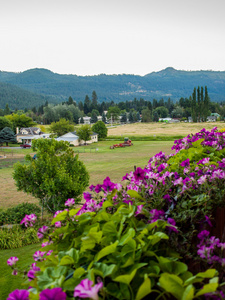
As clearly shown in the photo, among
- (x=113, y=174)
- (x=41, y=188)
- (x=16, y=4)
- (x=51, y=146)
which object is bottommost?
(x=113, y=174)

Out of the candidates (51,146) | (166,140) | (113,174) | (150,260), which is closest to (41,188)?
(51,146)

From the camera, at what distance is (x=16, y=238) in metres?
9.62

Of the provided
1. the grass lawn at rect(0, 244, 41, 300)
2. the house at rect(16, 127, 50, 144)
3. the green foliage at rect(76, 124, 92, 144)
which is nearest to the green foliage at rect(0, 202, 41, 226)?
the grass lawn at rect(0, 244, 41, 300)

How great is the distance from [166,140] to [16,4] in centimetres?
3965

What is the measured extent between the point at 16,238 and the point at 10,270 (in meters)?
2.88

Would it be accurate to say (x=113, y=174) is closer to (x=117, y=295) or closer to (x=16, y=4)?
(x=117, y=295)

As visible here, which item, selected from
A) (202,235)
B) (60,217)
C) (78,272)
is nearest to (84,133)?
(60,217)

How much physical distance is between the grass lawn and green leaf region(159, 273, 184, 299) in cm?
525

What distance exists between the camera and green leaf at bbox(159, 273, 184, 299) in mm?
1220

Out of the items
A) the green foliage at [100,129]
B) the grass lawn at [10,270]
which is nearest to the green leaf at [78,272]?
the grass lawn at [10,270]

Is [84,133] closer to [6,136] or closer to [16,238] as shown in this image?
[6,136]

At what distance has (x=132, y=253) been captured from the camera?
147 centimetres

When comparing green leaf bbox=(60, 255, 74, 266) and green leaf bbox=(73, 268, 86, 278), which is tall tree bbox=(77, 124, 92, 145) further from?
green leaf bbox=(73, 268, 86, 278)

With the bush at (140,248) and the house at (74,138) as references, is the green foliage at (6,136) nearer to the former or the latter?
the house at (74,138)
